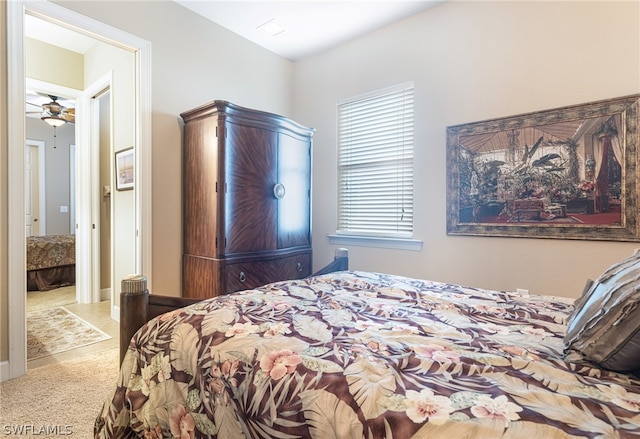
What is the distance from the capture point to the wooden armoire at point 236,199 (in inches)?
100

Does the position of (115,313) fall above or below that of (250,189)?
below

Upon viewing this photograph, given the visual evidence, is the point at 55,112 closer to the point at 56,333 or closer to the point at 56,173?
the point at 56,173

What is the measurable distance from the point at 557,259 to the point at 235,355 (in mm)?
2386

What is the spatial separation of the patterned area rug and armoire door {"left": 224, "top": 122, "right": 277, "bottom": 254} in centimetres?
155

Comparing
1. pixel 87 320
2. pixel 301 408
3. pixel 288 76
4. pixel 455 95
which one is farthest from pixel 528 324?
pixel 87 320

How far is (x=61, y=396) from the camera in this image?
192 centimetres

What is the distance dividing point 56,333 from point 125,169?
5.30ft

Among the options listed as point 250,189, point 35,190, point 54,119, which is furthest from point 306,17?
point 35,190

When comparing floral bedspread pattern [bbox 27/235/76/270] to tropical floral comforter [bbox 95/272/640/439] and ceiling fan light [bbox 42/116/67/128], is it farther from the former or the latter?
tropical floral comforter [bbox 95/272/640/439]

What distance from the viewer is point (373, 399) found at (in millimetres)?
714

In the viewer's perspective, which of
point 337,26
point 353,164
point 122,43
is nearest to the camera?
point 122,43

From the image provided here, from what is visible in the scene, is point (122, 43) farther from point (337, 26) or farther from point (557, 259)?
point (557, 259)

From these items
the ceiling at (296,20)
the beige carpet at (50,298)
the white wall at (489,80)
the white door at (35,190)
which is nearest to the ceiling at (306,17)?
the ceiling at (296,20)

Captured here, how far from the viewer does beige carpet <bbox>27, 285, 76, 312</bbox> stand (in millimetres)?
3799
